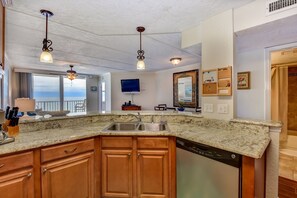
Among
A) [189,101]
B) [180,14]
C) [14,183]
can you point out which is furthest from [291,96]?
[14,183]

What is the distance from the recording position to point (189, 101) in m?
5.08

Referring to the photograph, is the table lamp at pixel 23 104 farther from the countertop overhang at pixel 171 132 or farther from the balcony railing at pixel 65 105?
the balcony railing at pixel 65 105

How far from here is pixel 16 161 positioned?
1.30m

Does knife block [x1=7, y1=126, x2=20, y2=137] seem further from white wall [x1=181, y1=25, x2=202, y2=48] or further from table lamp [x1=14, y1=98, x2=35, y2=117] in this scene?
white wall [x1=181, y1=25, x2=202, y2=48]

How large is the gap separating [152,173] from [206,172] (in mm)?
624

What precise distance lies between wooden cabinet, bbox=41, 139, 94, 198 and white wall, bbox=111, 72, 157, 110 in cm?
500

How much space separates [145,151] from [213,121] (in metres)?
0.90

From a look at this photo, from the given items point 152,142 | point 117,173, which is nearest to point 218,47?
point 152,142

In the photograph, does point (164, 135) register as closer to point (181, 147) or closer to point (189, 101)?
point (181, 147)

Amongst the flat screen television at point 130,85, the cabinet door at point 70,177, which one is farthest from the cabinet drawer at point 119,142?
the flat screen television at point 130,85

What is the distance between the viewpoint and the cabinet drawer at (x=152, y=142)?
5.93ft

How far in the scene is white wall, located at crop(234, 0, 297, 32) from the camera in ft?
4.99

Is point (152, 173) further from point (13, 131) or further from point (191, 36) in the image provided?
point (191, 36)

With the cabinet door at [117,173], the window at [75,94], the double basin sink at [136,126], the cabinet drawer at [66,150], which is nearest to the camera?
the cabinet drawer at [66,150]
